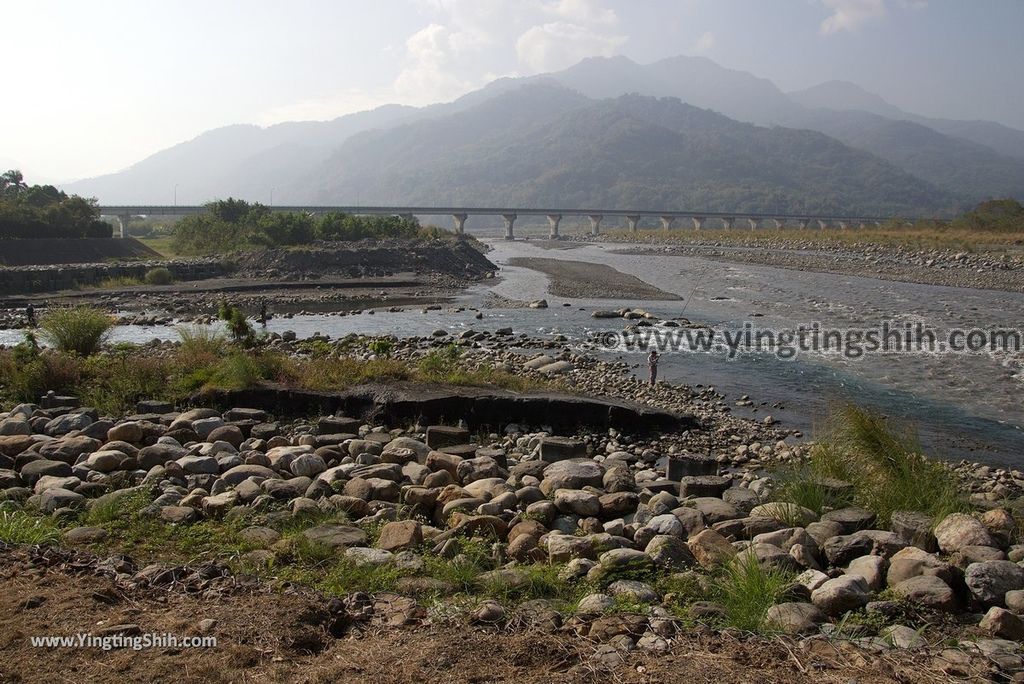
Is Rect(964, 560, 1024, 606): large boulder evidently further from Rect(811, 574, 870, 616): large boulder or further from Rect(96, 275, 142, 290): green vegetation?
Rect(96, 275, 142, 290): green vegetation

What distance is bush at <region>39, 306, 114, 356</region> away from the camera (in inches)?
580

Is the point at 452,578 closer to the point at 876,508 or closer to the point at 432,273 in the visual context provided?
the point at 876,508

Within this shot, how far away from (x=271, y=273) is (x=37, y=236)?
1764 centimetres

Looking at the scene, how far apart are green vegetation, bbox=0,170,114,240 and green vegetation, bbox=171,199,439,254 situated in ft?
23.7

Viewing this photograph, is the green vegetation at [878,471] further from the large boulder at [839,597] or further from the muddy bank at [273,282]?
the muddy bank at [273,282]

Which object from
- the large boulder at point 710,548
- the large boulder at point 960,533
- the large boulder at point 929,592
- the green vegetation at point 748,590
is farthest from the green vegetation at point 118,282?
the large boulder at point 929,592

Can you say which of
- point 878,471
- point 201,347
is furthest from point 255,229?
point 878,471

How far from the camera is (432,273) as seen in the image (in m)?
47.1

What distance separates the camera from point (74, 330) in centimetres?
1480

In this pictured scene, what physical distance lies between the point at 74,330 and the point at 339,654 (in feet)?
43.9

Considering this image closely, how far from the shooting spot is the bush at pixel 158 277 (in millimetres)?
39469

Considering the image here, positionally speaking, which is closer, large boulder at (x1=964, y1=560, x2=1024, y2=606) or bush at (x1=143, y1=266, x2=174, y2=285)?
large boulder at (x1=964, y1=560, x2=1024, y2=606)

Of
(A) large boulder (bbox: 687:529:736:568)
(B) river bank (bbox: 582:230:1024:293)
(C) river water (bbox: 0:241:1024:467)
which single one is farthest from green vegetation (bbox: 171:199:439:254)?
(A) large boulder (bbox: 687:529:736:568)

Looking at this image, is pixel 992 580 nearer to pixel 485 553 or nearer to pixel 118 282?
pixel 485 553
